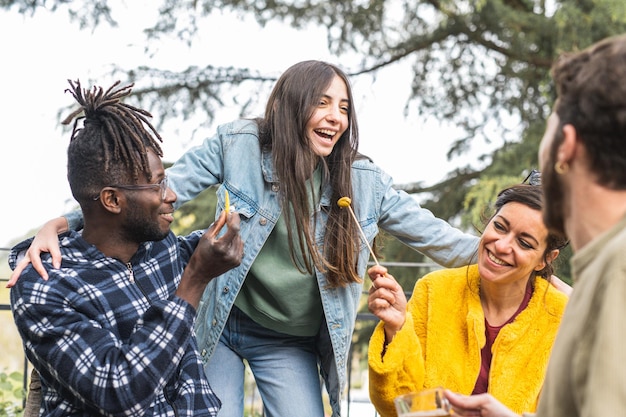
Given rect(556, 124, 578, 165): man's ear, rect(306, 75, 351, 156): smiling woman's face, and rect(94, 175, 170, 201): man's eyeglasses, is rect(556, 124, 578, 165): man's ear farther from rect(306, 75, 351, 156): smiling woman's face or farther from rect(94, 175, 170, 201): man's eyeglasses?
rect(306, 75, 351, 156): smiling woman's face

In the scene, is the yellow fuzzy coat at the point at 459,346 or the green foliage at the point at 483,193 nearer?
the yellow fuzzy coat at the point at 459,346

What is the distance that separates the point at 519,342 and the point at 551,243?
1.28 feet

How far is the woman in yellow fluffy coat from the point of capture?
108 inches

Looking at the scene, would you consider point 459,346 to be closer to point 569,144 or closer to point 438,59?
point 569,144

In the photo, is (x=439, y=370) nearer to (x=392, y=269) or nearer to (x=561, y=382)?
(x=561, y=382)

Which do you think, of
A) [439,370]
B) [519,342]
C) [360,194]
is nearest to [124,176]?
[360,194]

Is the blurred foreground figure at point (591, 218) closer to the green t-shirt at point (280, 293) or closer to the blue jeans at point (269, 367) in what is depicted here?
the green t-shirt at point (280, 293)

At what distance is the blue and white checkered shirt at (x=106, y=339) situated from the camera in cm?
220

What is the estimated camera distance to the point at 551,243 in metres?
3.03

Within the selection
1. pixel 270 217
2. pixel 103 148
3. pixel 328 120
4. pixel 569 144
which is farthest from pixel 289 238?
pixel 569 144

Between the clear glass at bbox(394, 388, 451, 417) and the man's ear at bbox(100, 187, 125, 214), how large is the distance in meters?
1.08

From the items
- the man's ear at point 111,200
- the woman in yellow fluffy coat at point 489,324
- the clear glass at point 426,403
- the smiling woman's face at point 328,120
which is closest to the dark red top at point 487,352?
→ the woman in yellow fluffy coat at point 489,324

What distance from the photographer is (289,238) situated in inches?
113

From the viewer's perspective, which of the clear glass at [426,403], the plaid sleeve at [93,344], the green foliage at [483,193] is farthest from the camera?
the green foliage at [483,193]
